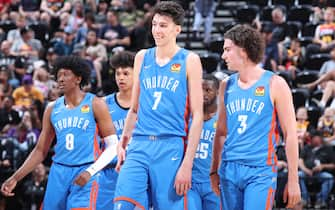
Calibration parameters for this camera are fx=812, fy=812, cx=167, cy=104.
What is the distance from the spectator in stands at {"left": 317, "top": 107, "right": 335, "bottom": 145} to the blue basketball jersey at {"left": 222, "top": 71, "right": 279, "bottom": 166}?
276 inches

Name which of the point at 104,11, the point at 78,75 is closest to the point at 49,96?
A: the point at 104,11

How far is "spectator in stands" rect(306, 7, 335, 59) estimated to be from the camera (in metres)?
16.1

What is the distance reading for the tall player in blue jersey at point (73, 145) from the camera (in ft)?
24.7

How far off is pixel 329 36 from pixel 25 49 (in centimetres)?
653

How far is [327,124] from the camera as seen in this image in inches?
543

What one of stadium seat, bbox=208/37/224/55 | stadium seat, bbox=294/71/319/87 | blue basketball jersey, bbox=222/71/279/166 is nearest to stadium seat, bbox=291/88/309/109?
stadium seat, bbox=294/71/319/87

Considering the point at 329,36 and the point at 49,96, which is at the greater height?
the point at 329,36

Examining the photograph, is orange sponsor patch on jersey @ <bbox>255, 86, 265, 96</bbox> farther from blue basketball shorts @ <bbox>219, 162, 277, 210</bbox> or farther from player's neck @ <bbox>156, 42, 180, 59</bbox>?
player's neck @ <bbox>156, 42, 180, 59</bbox>

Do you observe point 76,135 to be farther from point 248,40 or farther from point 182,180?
point 248,40

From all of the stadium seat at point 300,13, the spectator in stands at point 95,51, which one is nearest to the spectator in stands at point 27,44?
the spectator in stands at point 95,51

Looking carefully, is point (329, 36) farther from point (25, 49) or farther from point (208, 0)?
point (25, 49)

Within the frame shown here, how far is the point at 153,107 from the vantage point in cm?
663

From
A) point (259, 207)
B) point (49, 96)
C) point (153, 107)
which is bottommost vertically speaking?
point (49, 96)

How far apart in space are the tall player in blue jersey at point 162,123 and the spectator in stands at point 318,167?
6.27 meters
